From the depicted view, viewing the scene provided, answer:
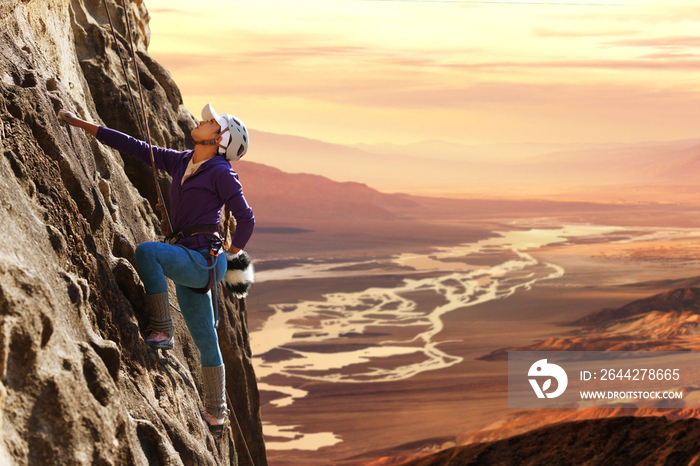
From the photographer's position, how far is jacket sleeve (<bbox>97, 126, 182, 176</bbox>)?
5.23m

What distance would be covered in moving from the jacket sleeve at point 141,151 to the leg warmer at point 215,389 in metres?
1.59

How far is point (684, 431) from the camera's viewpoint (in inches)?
551

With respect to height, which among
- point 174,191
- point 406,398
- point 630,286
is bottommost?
point 174,191

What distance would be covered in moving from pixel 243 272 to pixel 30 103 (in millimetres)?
1938

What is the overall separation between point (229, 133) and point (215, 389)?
203 centimetres

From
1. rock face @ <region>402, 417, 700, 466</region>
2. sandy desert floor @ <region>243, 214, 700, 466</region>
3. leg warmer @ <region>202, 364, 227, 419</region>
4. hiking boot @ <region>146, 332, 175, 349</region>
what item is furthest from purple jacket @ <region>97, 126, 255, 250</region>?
sandy desert floor @ <region>243, 214, 700, 466</region>

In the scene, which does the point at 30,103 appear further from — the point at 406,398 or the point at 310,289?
the point at 310,289

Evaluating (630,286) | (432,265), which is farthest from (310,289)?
(630,286)

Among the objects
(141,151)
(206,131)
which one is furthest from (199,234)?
(141,151)

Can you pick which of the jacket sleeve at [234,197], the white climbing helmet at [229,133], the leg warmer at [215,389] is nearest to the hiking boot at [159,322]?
the leg warmer at [215,389]

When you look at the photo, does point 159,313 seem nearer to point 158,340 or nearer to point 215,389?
point 158,340

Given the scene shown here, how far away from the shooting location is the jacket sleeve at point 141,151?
523 cm

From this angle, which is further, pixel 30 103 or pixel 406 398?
pixel 406 398

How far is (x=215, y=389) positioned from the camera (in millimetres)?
5391
